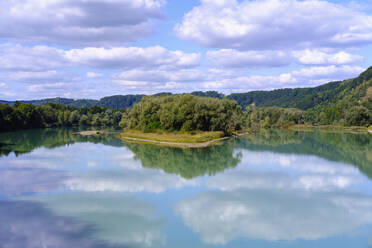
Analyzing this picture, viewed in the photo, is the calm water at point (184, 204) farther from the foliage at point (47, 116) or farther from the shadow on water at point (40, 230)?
the foliage at point (47, 116)

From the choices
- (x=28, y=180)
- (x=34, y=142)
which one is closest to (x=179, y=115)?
(x=34, y=142)

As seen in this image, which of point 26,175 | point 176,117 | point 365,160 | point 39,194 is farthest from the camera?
point 176,117

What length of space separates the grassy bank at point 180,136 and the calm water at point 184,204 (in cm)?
2587

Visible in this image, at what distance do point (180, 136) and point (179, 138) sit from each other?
1.63 meters

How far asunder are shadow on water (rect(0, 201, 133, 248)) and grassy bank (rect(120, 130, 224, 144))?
49289 millimetres

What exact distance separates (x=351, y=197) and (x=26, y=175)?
3385cm

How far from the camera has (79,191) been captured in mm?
29281

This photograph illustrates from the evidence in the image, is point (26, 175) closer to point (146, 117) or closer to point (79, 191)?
point (79, 191)

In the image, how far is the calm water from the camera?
18812 mm

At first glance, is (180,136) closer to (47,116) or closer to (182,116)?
(182,116)

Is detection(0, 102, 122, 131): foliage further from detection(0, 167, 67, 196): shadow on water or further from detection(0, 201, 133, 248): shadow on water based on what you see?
detection(0, 201, 133, 248): shadow on water

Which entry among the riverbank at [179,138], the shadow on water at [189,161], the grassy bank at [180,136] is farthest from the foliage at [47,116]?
the shadow on water at [189,161]

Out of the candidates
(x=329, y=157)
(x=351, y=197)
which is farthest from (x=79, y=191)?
(x=329, y=157)

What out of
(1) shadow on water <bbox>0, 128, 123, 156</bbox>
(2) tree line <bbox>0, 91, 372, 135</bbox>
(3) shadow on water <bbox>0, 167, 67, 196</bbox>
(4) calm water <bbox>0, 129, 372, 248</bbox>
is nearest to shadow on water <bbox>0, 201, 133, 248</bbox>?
(4) calm water <bbox>0, 129, 372, 248</bbox>
